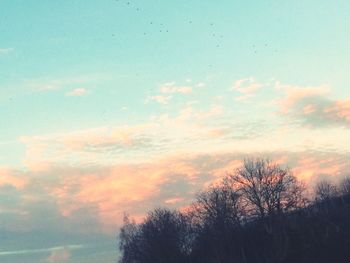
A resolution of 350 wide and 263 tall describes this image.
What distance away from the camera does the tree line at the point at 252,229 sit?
8600cm

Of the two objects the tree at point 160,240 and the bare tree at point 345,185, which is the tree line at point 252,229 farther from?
the bare tree at point 345,185

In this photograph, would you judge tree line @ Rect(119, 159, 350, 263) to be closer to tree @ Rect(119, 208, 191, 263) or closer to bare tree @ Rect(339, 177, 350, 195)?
tree @ Rect(119, 208, 191, 263)

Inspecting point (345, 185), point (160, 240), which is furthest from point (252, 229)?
point (345, 185)

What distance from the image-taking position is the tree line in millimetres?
86000

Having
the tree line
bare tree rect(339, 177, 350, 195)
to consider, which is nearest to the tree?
Answer: the tree line

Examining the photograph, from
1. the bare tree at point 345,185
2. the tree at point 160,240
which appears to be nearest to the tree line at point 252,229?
the tree at point 160,240

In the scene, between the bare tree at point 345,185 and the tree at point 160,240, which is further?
the bare tree at point 345,185

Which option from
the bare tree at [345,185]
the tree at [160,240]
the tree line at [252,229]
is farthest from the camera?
the bare tree at [345,185]

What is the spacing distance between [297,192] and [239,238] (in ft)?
48.5

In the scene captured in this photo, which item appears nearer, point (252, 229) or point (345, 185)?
point (252, 229)

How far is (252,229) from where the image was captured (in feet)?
333

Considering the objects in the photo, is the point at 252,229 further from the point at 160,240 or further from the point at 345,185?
the point at 345,185

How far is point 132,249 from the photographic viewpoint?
5187 inches

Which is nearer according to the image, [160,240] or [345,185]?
[160,240]
